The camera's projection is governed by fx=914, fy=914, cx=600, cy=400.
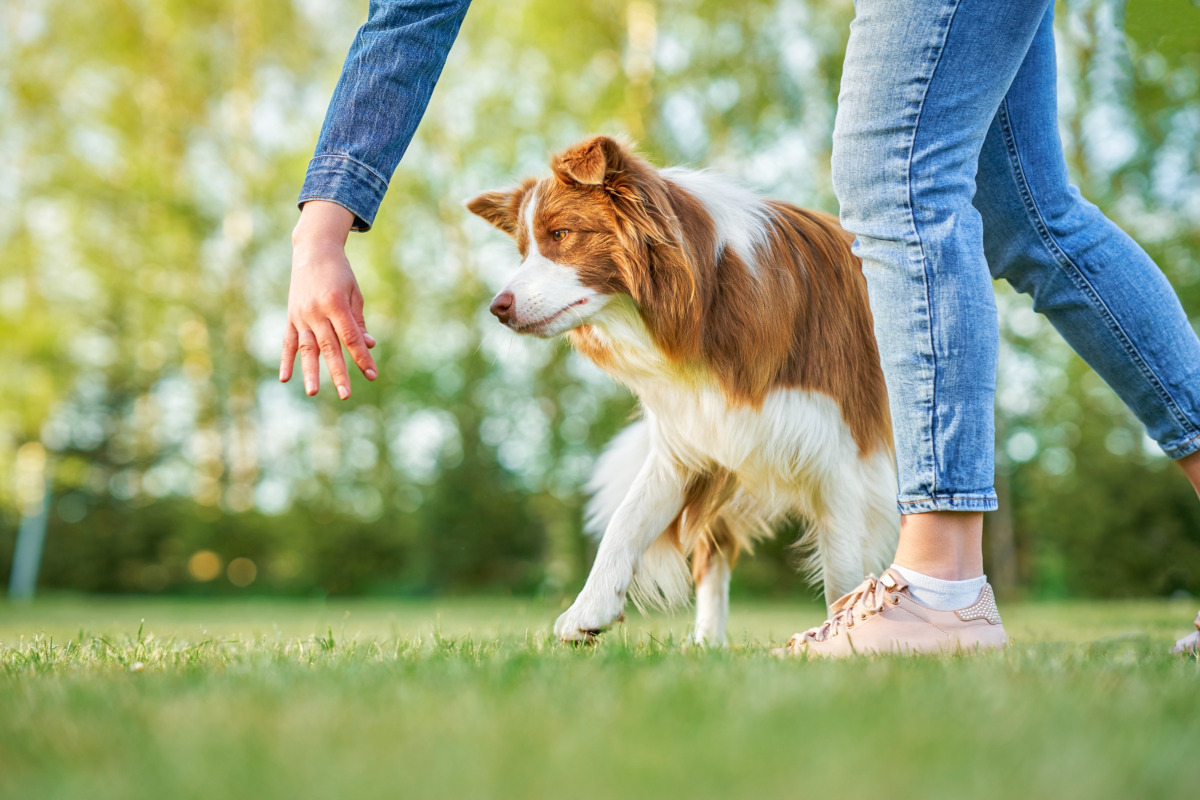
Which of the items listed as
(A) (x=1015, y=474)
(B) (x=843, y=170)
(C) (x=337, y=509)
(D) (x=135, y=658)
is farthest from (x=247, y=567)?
(B) (x=843, y=170)

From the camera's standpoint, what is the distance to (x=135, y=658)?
2.30 meters

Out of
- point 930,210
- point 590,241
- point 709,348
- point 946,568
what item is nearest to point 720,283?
point 709,348

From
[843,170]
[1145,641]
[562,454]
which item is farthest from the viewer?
[562,454]

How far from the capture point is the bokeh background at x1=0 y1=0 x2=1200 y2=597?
443 inches

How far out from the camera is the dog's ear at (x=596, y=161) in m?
3.06

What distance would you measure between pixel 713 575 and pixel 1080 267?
1.90 meters

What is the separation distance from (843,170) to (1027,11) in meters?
0.50

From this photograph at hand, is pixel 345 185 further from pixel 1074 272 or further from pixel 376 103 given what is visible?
pixel 1074 272

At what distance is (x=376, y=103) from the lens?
213 cm

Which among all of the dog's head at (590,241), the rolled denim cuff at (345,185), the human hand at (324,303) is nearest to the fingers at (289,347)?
the human hand at (324,303)

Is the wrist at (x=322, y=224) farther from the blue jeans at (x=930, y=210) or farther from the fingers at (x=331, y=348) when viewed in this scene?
the blue jeans at (x=930, y=210)

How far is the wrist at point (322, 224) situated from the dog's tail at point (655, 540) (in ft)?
4.74

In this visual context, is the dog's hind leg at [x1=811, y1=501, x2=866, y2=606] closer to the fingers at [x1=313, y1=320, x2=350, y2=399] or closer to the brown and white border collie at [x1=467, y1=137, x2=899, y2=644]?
the brown and white border collie at [x1=467, y1=137, x2=899, y2=644]

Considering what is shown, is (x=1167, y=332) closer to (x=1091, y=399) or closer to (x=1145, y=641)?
(x=1145, y=641)
